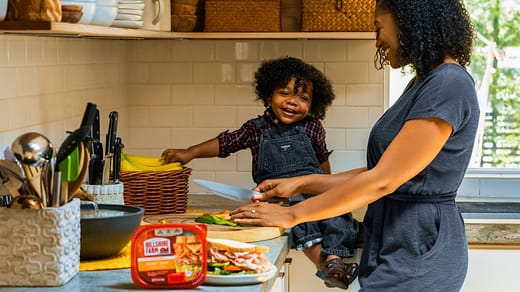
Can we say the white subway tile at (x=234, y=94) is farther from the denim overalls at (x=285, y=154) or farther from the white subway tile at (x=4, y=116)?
the white subway tile at (x=4, y=116)

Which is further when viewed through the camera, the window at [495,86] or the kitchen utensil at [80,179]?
the window at [495,86]

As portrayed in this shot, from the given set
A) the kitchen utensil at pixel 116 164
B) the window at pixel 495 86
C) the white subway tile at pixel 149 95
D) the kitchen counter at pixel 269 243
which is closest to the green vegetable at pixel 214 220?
the kitchen counter at pixel 269 243

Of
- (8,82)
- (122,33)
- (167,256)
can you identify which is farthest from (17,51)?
(167,256)

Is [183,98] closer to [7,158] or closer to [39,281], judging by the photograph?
[7,158]

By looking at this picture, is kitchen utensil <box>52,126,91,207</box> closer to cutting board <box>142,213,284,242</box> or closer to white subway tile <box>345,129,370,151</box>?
cutting board <box>142,213,284,242</box>

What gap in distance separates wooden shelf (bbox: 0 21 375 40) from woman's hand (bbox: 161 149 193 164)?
419 mm

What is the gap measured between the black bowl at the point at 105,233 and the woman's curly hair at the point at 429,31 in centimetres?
85

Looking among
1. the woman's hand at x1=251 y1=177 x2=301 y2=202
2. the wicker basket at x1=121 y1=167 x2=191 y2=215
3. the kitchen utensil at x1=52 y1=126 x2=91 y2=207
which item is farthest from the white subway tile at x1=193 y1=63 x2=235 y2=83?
the kitchen utensil at x1=52 y1=126 x2=91 y2=207

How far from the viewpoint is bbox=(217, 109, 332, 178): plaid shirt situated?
11.8 feet

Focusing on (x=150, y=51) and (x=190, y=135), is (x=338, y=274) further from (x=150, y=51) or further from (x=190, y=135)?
(x=150, y=51)

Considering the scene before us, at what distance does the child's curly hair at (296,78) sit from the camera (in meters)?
3.55

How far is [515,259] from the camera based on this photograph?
348cm

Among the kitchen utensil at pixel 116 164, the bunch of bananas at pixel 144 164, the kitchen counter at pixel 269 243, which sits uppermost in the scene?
the kitchen utensil at pixel 116 164

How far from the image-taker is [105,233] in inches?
95.7
